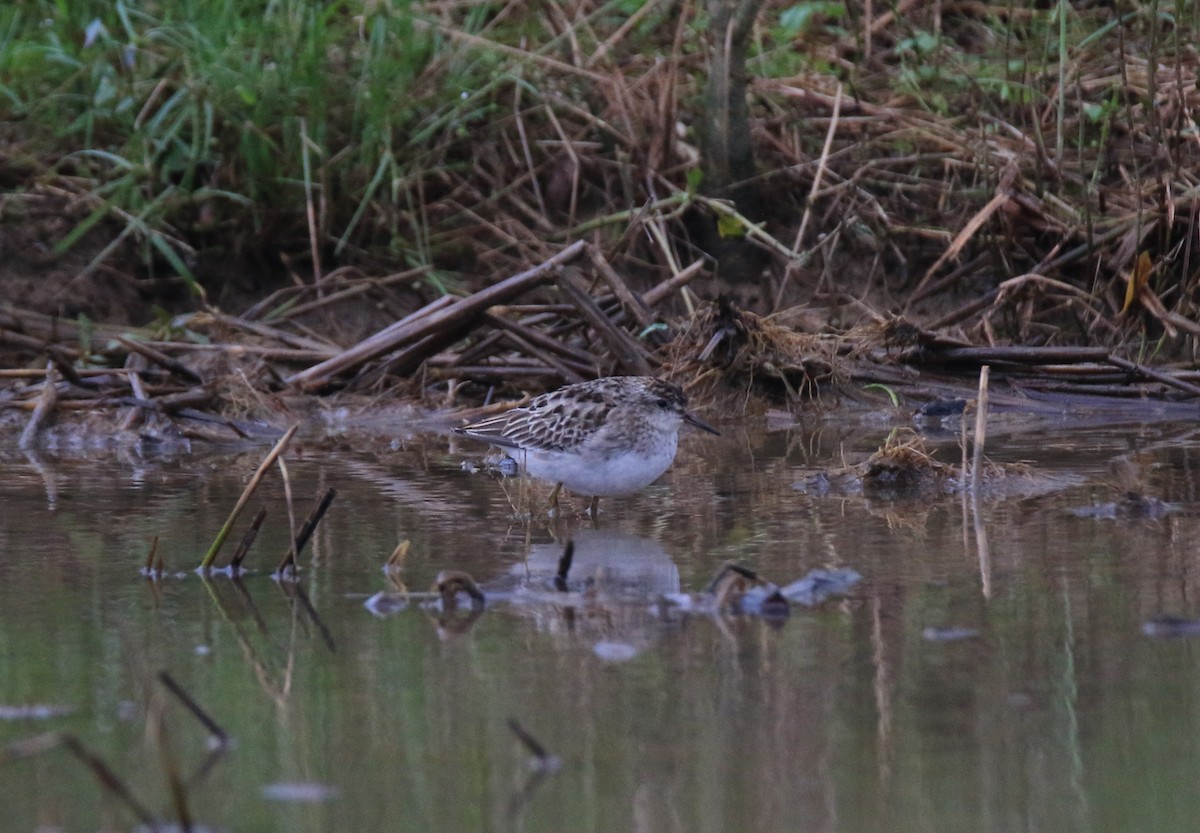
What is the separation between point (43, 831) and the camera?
285cm

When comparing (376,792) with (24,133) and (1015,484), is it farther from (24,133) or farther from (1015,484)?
(24,133)

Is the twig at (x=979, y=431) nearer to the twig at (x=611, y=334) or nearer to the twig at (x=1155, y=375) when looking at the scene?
the twig at (x=1155, y=375)

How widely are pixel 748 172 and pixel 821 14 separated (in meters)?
2.48

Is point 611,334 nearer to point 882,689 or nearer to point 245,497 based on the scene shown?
point 245,497

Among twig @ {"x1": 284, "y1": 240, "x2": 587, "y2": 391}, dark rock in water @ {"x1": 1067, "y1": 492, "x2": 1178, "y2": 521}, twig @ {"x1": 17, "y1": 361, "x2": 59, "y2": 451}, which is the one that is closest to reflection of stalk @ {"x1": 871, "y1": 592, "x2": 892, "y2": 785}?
dark rock in water @ {"x1": 1067, "y1": 492, "x2": 1178, "y2": 521}

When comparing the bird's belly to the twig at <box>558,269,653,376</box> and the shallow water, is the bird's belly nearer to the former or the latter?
the shallow water

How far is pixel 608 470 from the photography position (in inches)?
238

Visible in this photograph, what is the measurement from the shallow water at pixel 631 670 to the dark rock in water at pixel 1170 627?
5 centimetres

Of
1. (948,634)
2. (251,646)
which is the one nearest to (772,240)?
(948,634)

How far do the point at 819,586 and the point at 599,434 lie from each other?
1757 mm

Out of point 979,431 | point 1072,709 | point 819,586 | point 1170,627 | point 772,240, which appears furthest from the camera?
point 772,240

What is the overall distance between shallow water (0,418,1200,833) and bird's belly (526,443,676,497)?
129 millimetres

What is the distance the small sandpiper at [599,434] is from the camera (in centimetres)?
608

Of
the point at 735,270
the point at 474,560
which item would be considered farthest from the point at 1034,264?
the point at 474,560
